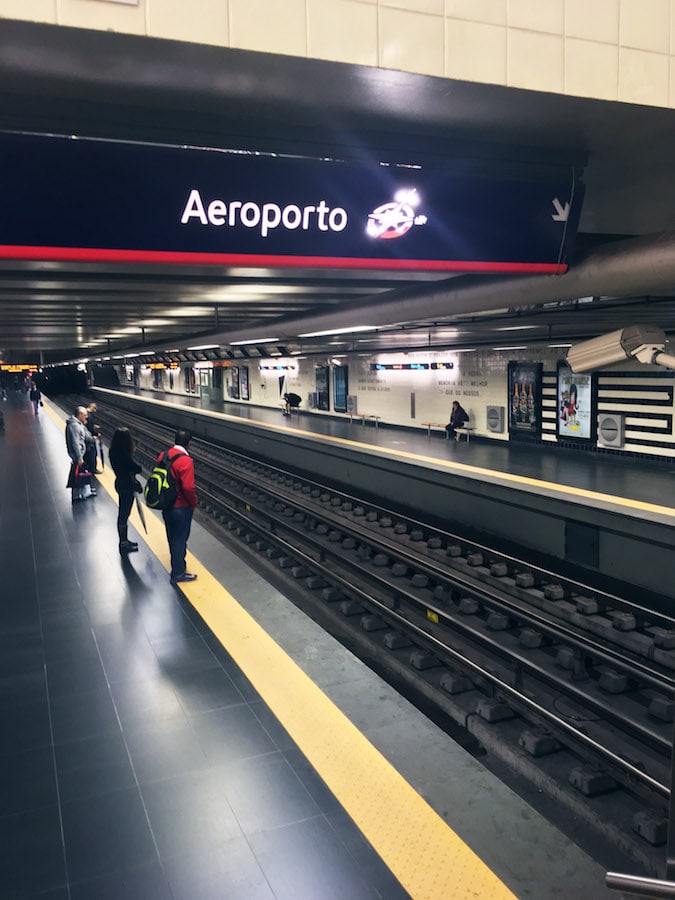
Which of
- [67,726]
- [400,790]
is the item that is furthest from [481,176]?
[67,726]

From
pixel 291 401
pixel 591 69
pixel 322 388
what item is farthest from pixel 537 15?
pixel 291 401

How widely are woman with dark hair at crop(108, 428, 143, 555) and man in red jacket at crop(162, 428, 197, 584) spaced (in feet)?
4.25

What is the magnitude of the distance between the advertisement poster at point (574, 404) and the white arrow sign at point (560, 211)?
9.85 metres

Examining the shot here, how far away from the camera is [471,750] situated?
4664 mm

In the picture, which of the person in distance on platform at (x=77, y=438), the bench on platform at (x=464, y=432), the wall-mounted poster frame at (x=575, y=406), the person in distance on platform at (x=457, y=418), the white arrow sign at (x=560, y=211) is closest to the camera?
the white arrow sign at (x=560, y=211)

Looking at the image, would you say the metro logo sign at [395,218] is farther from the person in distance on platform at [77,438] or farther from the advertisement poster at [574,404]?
the advertisement poster at [574,404]

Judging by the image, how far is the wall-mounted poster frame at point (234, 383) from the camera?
104 feet

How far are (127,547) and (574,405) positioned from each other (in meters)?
9.34

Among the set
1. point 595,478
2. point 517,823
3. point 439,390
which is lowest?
point 517,823

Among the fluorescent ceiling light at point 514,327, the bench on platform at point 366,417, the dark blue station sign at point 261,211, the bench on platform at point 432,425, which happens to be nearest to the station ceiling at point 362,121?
the dark blue station sign at point 261,211

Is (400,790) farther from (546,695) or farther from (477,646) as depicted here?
(477,646)

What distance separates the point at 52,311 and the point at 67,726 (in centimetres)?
710

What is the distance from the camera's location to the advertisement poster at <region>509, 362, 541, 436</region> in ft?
46.0

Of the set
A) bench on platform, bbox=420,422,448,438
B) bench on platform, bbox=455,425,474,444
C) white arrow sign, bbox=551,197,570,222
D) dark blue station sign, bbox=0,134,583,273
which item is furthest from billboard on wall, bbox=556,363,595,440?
dark blue station sign, bbox=0,134,583,273
